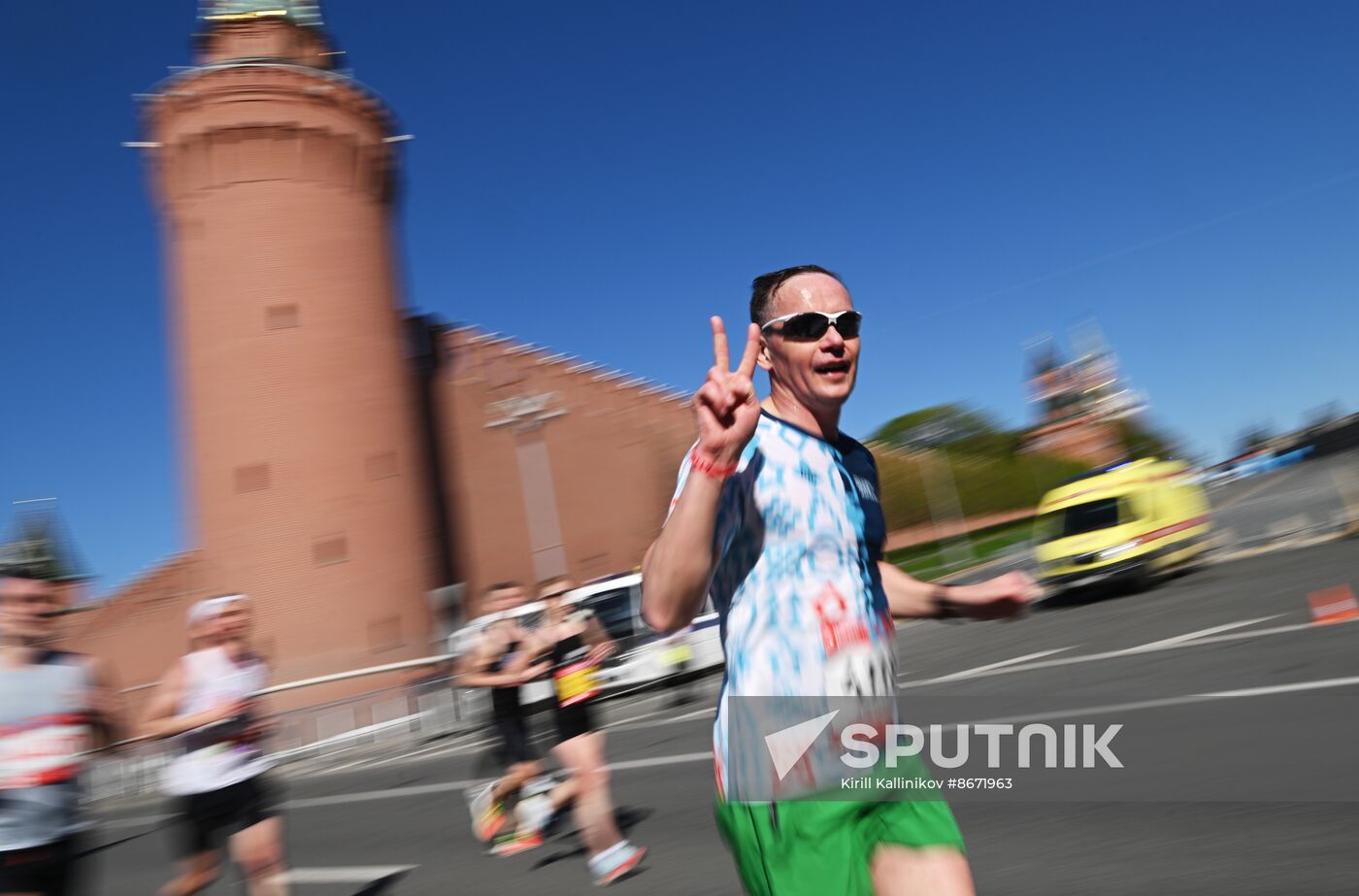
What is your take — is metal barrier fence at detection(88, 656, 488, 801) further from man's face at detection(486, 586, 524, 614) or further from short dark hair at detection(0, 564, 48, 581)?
short dark hair at detection(0, 564, 48, 581)

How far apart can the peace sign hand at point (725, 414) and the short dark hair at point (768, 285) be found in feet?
1.39

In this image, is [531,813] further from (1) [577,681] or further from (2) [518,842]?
(1) [577,681]

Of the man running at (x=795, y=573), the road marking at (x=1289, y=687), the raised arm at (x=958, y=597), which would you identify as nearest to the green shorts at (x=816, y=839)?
the man running at (x=795, y=573)

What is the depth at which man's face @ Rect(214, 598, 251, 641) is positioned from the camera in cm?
588

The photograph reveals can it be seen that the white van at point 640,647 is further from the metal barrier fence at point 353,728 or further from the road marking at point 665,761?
the road marking at point 665,761

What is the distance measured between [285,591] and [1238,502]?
115 ft

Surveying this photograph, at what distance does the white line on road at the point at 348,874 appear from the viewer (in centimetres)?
780

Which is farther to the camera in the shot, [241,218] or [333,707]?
[241,218]

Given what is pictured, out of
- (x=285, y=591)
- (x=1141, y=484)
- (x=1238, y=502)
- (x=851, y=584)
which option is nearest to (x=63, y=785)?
(x=851, y=584)

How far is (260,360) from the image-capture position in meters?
33.5

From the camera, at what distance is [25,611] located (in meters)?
4.57

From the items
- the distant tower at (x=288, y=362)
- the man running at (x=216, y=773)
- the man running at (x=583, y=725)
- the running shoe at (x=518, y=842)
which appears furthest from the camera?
the distant tower at (x=288, y=362)

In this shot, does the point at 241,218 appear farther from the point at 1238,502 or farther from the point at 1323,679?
the point at 1238,502

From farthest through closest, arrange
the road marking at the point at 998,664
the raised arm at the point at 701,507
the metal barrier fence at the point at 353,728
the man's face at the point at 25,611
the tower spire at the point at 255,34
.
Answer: the tower spire at the point at 255,34
the metal barrier fence at the point at 353,728
the road marking at the point at 998,664
the man's face at the point at 25,611
the raised arm at the point at 701,507
